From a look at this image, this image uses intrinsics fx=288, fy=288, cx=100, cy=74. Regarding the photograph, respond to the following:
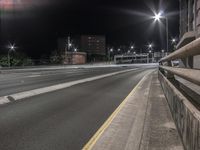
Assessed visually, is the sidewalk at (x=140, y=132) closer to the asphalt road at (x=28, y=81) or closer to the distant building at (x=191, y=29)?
the distant building at (x=191, y=29)

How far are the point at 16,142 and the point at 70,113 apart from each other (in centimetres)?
301

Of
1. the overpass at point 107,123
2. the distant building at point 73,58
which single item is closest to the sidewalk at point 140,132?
the overpass at point 107,123

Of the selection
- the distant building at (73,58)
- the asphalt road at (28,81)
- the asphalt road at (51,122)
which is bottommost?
the asphalt road at (51,122)

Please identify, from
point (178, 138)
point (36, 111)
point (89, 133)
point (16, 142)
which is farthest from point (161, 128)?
point (36, 111)

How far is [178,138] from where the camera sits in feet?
17.4

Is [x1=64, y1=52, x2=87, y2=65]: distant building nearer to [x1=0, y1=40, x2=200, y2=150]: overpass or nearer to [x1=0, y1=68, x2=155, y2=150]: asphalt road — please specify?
[x1=0, y1=68, x2=155, y2=150]: asphalt road

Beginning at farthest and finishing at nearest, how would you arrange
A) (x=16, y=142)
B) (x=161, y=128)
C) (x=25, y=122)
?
(x=25, y=122) < (x=161, y=128) < (x=16, y=142)

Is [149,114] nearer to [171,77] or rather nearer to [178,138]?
[171,77]

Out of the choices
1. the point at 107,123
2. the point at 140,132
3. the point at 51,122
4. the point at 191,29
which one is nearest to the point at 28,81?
the point at 51,122

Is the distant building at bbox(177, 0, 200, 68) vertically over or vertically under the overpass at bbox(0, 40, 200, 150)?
over

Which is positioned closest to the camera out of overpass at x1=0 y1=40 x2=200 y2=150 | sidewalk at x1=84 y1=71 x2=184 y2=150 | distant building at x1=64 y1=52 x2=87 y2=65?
overpass at x1=0 y1=40 x2=200 y2=150

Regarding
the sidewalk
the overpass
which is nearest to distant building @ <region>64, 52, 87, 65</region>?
the overpass

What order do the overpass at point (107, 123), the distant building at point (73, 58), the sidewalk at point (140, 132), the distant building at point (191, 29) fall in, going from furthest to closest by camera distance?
the distant building at point (73, 58), the distant building at point (191, 29), the sidewalk at point (140, 132), the overpass at point (107, 123)

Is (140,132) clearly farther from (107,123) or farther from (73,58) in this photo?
(73,58)
